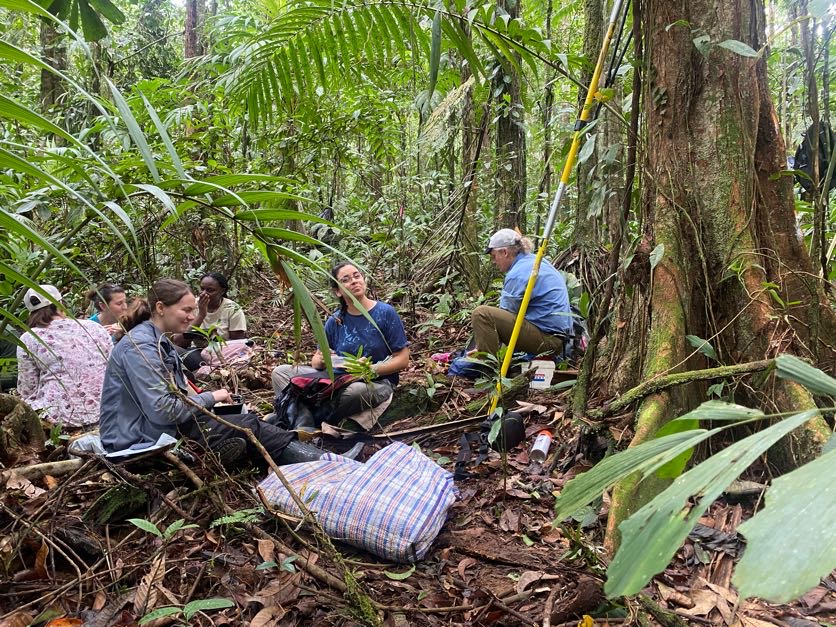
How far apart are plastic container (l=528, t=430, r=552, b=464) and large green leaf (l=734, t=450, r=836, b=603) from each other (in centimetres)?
272

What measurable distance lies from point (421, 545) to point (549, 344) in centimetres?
242

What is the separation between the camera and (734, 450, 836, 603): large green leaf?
1.18ft

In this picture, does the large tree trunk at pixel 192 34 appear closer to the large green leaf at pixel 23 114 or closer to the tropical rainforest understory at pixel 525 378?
the tropical rainforest understory at pixel 525 378

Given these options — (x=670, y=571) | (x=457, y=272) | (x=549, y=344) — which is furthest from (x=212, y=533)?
(x=457, y=272)

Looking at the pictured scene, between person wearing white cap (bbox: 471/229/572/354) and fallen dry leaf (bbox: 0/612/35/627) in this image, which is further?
person wearing white cap (bbox: 471/229/572/354)

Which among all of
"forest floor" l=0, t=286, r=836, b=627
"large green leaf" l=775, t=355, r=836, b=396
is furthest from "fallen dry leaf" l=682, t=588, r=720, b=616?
"large green leaf" l=775, t=355, r=836, b=396

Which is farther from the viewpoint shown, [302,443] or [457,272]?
[457,272]

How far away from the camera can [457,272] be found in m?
6.40

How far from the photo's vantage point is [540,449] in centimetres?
305

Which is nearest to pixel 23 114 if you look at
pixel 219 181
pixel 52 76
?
pixel 219 181

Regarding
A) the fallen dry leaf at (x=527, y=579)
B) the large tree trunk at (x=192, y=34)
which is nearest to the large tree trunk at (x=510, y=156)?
the fallen dry leaf at (x=527, y=579)

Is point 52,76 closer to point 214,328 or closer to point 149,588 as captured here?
point 214,328

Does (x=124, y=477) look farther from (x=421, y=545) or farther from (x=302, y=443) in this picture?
(x=421, y=545)

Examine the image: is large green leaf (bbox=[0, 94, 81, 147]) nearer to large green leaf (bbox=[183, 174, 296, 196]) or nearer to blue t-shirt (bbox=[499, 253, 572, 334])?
large green leaf (bbox=[183, 174, 296, 196])
